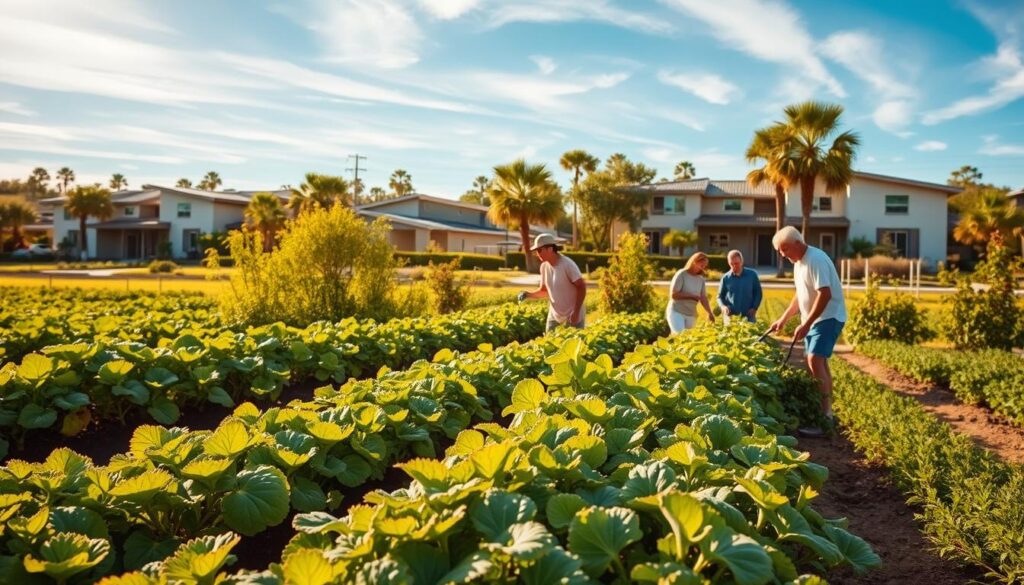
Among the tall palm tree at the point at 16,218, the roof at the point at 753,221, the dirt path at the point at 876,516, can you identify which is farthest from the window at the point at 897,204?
the tall palm tree at the point at 16,218

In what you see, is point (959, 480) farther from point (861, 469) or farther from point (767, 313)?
point (767, 313)

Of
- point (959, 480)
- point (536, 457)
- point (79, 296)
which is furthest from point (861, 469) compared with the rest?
point (79, 296)

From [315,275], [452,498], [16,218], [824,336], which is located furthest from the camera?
[16,218]

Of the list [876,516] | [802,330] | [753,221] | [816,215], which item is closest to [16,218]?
[753,221]

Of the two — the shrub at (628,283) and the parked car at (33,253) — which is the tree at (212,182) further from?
the shrub at (628,283)

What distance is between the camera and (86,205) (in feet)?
164

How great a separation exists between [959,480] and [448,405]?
119 inches

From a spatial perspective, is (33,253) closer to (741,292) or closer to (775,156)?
(775,156)

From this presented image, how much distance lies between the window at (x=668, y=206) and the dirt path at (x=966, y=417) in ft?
112

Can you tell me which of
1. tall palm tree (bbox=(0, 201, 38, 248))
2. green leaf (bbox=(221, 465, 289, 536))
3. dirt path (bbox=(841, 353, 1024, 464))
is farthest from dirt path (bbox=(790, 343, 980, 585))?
tall palm tree (bbox=(0, 201, 38, 248))

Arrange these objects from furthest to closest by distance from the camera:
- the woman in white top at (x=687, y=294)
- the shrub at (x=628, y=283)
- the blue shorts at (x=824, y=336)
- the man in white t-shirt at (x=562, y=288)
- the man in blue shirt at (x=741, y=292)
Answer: the shrub at (x=628, y=283)
the man in blue shirt at (x=741, y=292)
the woman in white top at (x=687, y=294)
the man in white t-shirt at (x=562, y=288)
the blue shorts at (x=824, y=336)

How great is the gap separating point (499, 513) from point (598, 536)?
28cm

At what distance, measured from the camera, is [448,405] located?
170 inches

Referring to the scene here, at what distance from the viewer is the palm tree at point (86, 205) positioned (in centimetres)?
4953
